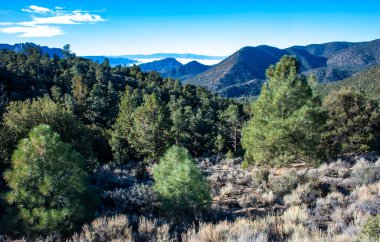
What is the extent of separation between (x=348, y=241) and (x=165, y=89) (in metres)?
84.0

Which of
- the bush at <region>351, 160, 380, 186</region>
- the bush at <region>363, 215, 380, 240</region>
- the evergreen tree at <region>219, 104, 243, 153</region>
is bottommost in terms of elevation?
the evergreen tree at <region>219, 104, 243, 153</region>

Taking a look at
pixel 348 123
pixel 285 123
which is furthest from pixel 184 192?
pixel 348 123

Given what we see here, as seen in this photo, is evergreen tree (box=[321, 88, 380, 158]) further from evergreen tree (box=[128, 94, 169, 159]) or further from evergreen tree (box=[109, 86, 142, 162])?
evergreen tree (box=[109, 86, 142, 162])

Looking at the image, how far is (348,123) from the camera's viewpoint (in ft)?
73.8

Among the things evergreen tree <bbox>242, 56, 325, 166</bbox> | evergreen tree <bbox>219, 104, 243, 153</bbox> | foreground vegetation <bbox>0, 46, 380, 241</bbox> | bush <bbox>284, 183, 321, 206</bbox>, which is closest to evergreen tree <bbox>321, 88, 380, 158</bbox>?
foreground vegetation <bbox>0, 46, 380, 241</bbox>

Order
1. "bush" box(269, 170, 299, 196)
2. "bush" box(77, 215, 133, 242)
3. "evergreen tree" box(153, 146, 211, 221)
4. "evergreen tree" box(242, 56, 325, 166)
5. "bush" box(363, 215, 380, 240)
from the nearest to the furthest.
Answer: "bush" box(363, 215, 380, 240)
"bush" box(77, 215, 133, 242)
"evergreen tree" box(153, 146, 211, 221)
"bush" box(269, 170, 299, 196)
"evergreen tree" box(242, 56, 325, 166)

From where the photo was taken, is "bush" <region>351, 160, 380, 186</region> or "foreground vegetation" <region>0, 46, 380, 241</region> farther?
"bush" <region>351, 160, 380, 186</region>

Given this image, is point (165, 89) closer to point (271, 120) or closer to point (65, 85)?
point (65, 85)

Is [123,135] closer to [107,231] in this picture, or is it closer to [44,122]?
[44,122]

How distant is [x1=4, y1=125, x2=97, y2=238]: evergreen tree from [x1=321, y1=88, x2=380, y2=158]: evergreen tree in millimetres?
17367

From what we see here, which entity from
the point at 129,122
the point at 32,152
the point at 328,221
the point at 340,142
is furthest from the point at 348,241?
the point at 129,122

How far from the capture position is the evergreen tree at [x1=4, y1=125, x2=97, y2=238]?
861 centimetres

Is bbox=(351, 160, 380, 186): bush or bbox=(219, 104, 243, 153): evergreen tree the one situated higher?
bbox=(351, 160, 380, 186): bush

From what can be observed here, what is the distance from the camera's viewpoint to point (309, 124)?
1777cm
